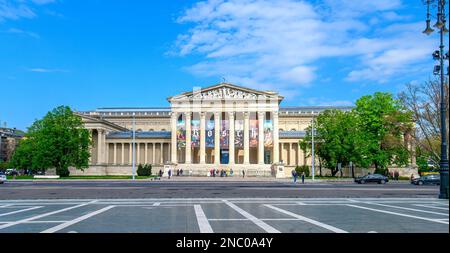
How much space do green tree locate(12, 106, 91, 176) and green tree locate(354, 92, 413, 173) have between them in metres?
49.3

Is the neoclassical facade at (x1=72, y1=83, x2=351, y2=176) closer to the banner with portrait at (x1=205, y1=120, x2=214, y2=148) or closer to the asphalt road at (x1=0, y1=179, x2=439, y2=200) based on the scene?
the banner with portrait at (x1=205, y1=120, x2=214, y2=148)

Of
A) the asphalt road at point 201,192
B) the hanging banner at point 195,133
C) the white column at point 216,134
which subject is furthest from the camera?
the hanging banner at point 195,133

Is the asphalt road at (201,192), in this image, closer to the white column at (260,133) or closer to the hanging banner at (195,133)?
the white column at (260,133)

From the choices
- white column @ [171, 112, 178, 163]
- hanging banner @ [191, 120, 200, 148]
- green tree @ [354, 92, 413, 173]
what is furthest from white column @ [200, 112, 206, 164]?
green tree @ [354, 92, 413, 173]

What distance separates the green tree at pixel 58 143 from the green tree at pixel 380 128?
1940 inches

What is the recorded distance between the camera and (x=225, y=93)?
98.8 m

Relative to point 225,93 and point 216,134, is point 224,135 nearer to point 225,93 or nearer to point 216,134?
point 216,134

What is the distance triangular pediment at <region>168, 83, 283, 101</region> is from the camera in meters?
98.1

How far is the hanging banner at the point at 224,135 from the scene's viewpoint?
9719cm

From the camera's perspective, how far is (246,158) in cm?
9569

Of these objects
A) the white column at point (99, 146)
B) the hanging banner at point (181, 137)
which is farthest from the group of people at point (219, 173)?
the white column at point (99, 146)
